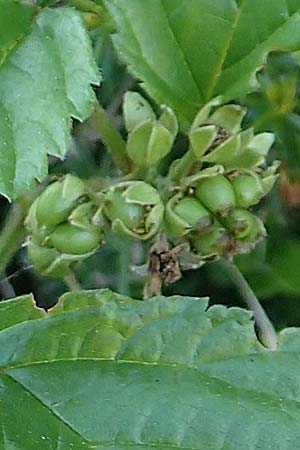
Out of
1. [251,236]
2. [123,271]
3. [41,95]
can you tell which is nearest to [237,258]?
[123,271]

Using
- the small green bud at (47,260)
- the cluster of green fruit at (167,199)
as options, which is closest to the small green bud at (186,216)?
the cluster of green fruit at (167,199)

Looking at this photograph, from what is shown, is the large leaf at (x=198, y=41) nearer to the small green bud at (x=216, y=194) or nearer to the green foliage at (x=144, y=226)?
the green foliage at (x=144, y=226)

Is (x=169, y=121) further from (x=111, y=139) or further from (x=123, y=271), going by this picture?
(x=123, y=271)

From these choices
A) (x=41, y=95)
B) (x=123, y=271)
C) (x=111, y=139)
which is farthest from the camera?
(x=123, y=271)

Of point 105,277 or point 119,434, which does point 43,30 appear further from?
point 105,277

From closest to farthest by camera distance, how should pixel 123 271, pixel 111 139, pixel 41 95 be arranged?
pixel 41 95, pixel 111 139, pixel 123 271

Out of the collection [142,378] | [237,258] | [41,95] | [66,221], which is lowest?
[237,258]

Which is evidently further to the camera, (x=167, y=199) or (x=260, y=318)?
(x=260, y=318)

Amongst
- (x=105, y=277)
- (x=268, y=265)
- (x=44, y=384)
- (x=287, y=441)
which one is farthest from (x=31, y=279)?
(x=287, y=441)
